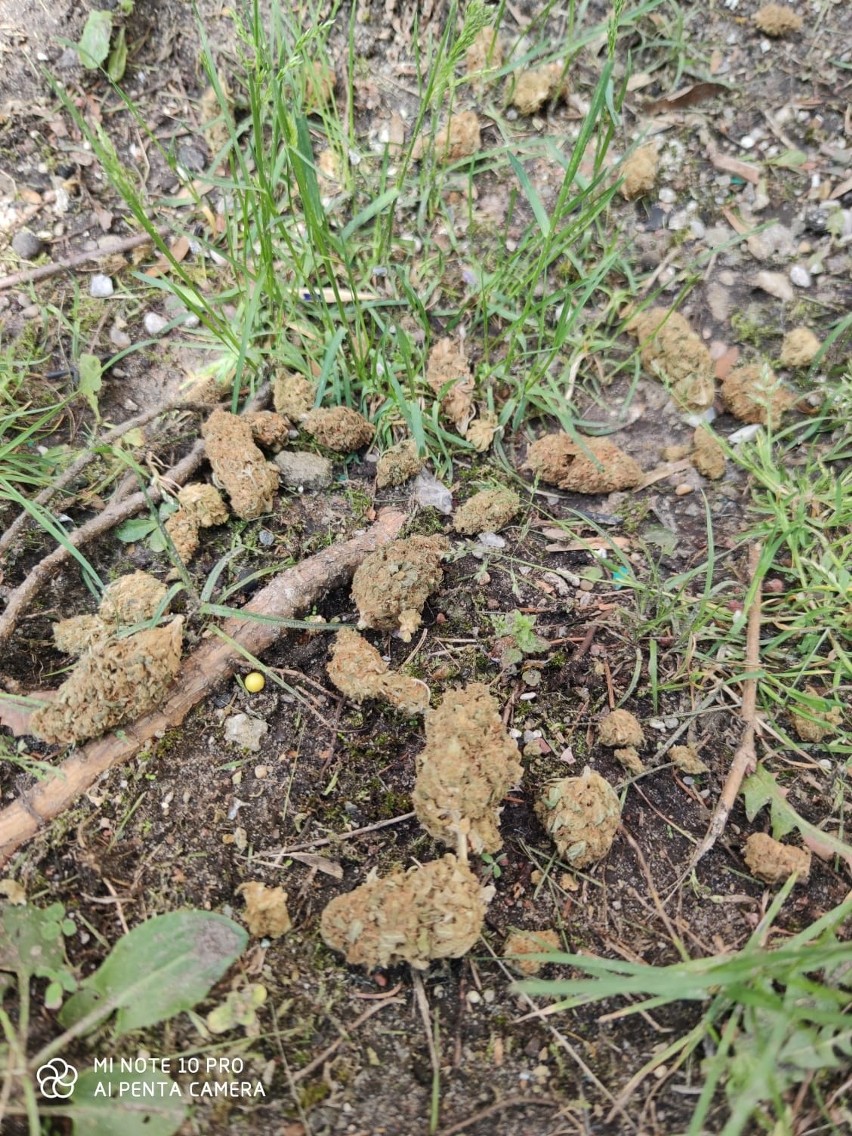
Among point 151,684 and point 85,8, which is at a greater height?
point 85,8

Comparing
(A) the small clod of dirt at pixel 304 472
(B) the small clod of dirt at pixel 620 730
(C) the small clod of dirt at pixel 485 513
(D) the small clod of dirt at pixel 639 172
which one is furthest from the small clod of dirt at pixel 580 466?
(D) the small clod of dirt at pixel 639 172

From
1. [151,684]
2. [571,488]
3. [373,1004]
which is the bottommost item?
[373,1004]

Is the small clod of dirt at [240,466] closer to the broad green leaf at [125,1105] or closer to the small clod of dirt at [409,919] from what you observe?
the small clod of dirt at [409,919]

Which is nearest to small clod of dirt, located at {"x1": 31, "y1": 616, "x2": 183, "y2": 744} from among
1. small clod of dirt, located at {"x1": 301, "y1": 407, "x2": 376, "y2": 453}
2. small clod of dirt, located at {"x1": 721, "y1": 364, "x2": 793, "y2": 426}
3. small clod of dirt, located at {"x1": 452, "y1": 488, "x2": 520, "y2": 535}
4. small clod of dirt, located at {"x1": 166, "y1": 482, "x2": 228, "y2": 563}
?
small clod of dirt, located at {"x1": 166, "y1": 482, "x2": 228, "y2": 563}

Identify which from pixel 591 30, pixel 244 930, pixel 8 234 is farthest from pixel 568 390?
pixel 8 234

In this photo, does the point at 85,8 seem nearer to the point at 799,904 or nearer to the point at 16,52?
the point at 16,52

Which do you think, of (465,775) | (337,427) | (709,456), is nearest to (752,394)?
(709,456)

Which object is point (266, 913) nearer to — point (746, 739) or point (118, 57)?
point (746, 739)
